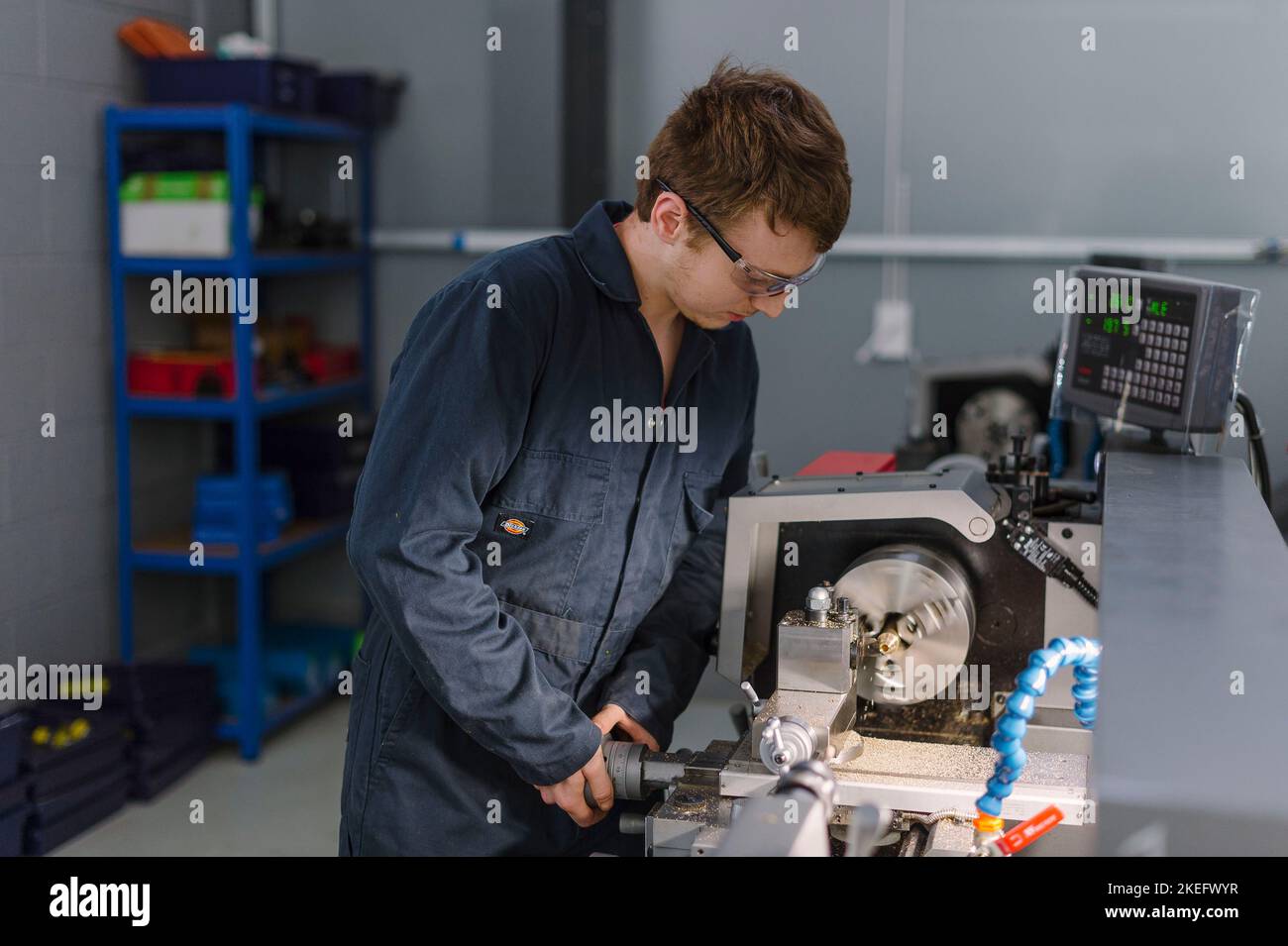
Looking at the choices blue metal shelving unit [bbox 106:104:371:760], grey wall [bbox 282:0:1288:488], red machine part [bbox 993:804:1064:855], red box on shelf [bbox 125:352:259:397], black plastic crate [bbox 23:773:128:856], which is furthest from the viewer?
grey wall [bbox 282:0:1288:488]

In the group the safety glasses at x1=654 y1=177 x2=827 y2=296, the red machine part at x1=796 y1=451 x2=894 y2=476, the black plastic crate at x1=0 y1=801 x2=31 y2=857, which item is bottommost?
the black plastic crate at x1=0 y1=801 x2=31 y2=857

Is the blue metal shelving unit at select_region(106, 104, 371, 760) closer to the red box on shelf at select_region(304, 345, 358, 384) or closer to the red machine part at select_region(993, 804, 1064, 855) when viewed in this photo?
the red box on shelf at select_region(304, 345, 358, 384)

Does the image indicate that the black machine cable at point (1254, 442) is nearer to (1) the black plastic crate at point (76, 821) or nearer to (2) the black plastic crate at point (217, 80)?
(1) the black plastic crate at point (76, 821)

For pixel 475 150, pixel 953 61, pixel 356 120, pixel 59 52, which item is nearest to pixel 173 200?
pixel 59 52

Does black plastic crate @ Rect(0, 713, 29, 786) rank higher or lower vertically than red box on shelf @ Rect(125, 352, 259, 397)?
lower

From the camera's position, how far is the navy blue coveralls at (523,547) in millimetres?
1284

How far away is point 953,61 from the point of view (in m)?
3.62

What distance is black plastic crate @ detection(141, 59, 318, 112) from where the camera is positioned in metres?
3.35

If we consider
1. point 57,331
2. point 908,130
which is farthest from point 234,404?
point 908,130

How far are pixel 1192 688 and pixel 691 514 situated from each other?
89 cm

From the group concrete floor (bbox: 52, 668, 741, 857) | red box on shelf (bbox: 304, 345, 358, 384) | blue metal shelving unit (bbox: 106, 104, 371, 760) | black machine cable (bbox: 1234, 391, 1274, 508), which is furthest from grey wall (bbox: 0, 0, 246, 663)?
black machine cable (bbox: 1234, 391, 1274, 508)

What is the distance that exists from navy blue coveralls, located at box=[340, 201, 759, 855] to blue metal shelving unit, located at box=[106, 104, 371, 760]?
1.96 meters

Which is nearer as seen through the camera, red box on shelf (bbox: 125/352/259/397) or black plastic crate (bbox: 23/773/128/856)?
black plastic crate (bbox: 23/773/128/856)

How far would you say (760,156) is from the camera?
1274 mm
